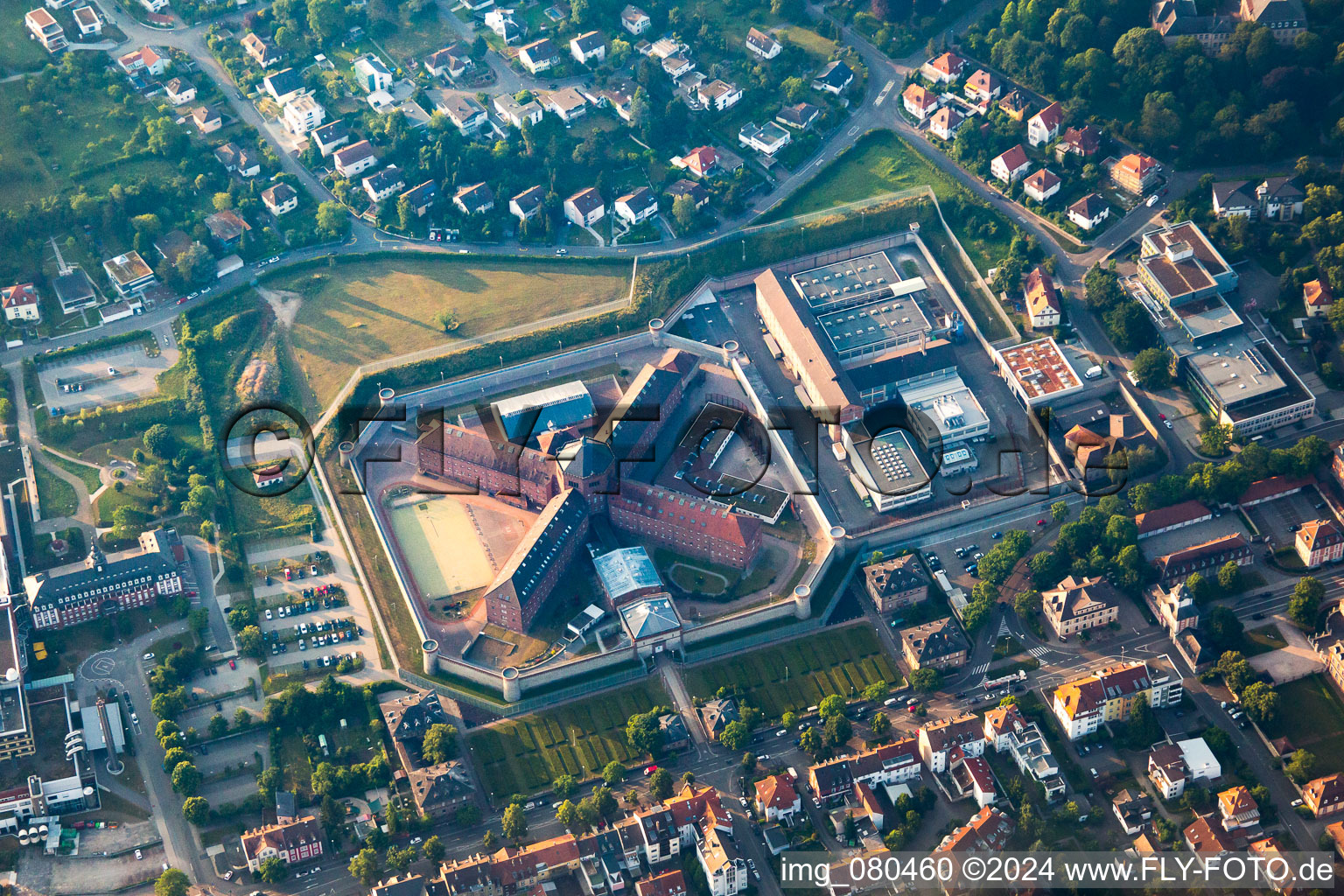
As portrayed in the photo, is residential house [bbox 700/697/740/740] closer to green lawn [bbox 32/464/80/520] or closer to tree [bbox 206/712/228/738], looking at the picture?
tree [bbox 206/712/228/738]

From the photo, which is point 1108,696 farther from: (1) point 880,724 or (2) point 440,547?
(2) point 440,547

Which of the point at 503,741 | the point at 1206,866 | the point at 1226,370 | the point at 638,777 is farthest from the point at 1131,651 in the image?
the point at 503,741

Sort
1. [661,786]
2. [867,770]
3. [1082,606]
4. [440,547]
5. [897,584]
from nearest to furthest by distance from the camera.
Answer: [867,770], [661,786], [1082,606], [897,584], [440,547]

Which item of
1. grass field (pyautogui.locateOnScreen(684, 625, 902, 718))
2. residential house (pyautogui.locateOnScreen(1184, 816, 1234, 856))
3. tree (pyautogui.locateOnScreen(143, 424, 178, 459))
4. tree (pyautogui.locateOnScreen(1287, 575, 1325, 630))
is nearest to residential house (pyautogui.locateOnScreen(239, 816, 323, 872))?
grass field (pyautogui.locateOnScreen(684, 625, 902, 718))

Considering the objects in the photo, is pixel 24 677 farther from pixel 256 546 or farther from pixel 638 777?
pixel 638 777

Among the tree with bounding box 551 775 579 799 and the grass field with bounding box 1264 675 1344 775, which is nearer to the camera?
the grass field with bounding box 1264 675 1344 775

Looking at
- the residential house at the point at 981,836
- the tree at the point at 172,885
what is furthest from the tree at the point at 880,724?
the tree at the point at 172,885

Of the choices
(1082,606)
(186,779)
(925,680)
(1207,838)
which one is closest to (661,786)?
(925,680)
